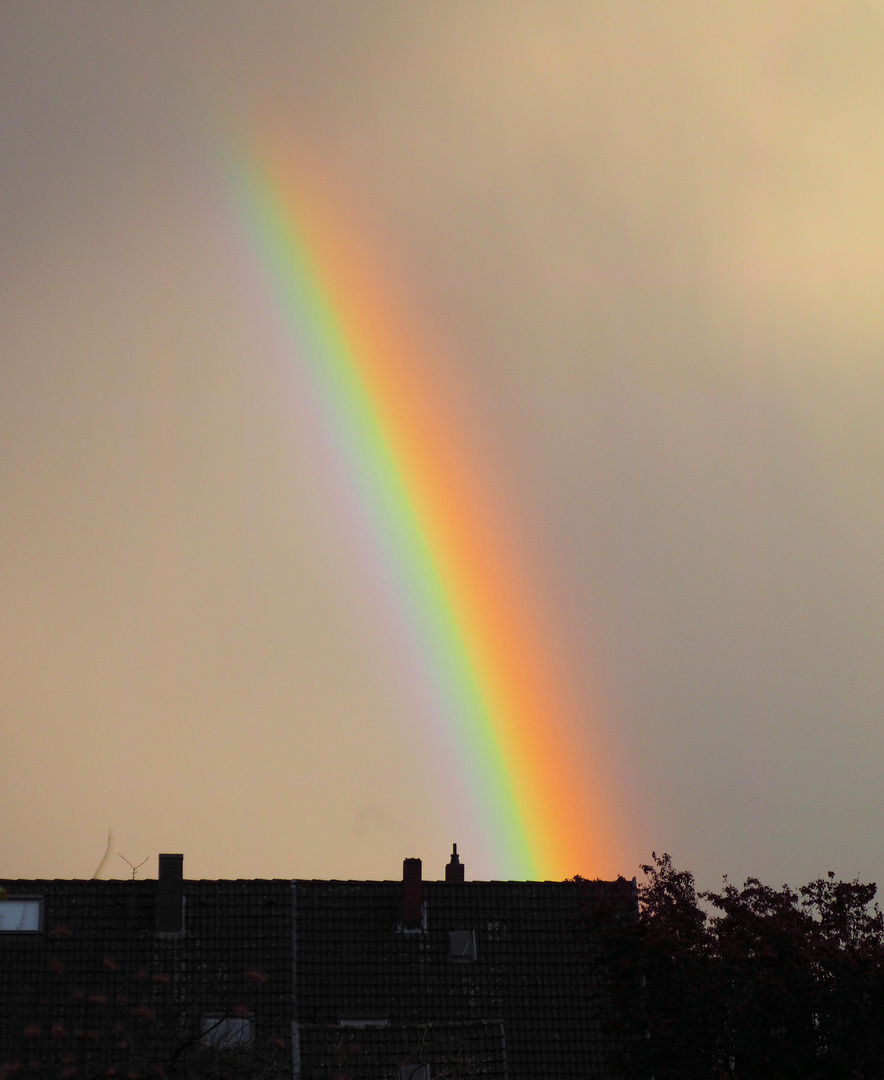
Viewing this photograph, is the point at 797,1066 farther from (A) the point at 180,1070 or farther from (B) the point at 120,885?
(B) the point at 120,885

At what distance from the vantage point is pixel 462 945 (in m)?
33.1

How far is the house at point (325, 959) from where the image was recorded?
97.1 feet

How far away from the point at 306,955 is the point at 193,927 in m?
2.60

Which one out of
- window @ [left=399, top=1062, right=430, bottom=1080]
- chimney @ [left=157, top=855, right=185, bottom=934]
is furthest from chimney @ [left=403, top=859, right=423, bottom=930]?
window @ [left=399, top=1062, right=430, bottom=1080]

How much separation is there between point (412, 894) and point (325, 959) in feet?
8.40

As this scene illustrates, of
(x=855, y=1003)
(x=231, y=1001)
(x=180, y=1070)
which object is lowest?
(x=180, y=1070)

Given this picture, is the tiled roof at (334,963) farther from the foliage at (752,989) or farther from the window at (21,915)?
the foliage at (752,989)

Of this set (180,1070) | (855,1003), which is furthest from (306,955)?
(180,1070)

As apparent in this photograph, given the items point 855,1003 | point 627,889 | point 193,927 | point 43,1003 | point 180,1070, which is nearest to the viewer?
point 180,1070

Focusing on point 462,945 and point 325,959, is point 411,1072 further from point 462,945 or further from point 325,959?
point 462,945

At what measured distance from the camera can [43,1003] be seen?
96.3 ft

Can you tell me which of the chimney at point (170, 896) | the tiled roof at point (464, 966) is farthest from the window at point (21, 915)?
the tiled roof at point (464, 966)

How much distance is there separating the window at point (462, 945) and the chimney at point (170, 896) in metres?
6.20

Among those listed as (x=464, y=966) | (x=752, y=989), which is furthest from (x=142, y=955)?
(x=752, y=989)
